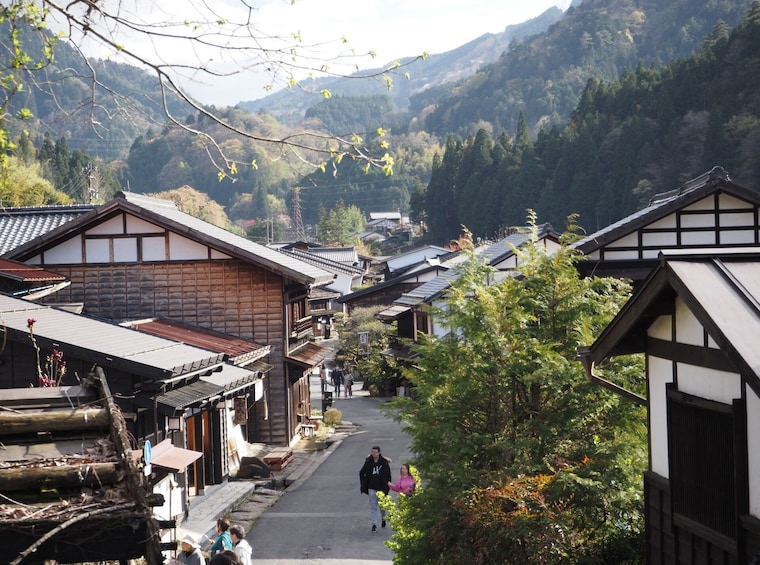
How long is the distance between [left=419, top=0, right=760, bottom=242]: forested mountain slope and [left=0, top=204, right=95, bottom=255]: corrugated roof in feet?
116

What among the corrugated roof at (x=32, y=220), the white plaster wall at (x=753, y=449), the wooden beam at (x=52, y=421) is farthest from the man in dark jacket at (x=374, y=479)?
the corrugated roof at (x=32, y=220)

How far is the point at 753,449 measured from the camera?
5.84 metres

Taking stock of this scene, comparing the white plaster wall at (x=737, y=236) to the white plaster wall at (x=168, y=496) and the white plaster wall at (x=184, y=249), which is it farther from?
the white plaster wall at (x=168, y=496)

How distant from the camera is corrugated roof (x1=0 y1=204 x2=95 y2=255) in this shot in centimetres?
2442

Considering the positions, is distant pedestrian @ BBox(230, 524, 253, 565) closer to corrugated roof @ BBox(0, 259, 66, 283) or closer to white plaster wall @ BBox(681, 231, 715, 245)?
corrugated roof @ BBox(0, 259, 66, 283)

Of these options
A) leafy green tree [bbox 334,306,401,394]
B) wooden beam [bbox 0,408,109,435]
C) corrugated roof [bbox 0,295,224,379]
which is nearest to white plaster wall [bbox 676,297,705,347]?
wooden beam [bbox 0,408,109,435]

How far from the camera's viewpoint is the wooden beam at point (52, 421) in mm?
4523

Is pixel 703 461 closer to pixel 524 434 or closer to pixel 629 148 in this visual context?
pixel 524 434

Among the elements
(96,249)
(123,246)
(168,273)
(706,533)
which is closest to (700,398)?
(706,533)

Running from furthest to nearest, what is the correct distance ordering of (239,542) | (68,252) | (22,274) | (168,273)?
(168,273)
(68,252)
(22,274)
(239,542)

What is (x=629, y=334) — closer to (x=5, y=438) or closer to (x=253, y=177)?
(x=5, y=438)

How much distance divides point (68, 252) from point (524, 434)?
15280mm

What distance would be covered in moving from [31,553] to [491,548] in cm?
597

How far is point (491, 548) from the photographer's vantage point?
8797 mm
